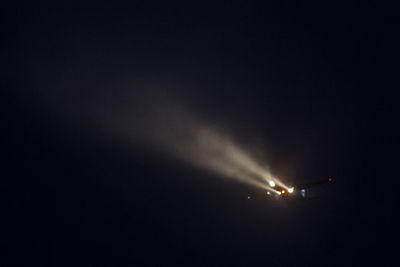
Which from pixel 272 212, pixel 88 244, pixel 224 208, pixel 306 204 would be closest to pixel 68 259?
pixel 88 244

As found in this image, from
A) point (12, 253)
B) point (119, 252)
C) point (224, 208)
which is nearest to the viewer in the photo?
point (12, 253)

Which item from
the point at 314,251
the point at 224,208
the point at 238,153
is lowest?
the point at 314,251

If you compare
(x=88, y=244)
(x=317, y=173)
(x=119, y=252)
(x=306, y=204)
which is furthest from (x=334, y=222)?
(x=88, y=244)

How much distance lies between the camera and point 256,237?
446 inches

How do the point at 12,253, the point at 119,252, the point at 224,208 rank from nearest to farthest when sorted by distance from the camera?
1. the point at 12,253
2. the point at 119,252
3. the point at 224,208

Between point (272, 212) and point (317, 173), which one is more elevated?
point (317, 173)

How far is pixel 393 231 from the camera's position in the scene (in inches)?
450

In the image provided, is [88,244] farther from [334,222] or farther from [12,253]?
[334,222]

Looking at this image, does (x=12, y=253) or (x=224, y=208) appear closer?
(x=12, y=253)

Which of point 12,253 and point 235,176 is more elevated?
point 235,176

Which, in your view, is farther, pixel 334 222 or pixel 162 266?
pixel 334 222

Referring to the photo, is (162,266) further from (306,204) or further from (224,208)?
(306,204)

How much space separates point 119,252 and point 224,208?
15.6 feet

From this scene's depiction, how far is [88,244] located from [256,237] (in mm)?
7224
